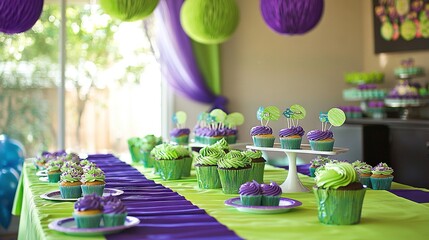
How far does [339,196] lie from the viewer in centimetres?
208

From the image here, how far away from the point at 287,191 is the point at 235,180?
252 millimetres

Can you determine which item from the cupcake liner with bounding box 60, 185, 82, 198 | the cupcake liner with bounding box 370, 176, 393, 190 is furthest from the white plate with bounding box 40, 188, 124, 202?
the cupcake liner with bounding box 370, 176, 393, 190

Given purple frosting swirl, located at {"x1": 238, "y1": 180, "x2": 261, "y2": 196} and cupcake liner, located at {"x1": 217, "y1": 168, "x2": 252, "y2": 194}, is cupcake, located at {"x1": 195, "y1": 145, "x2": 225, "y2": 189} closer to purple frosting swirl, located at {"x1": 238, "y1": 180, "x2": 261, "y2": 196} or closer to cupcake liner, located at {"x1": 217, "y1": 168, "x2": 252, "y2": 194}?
cupcake liner, located at {"x1": 217, "y1": 168, "x2": 252, "y2": 194}

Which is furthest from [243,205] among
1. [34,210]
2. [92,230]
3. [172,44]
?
[172,44]

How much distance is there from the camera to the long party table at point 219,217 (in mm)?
1982

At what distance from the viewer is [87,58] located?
6.24 meters

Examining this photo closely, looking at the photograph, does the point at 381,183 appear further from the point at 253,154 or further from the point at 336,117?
the point at 253,154

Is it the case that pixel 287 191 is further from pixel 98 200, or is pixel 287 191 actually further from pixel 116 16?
pixel 116 16

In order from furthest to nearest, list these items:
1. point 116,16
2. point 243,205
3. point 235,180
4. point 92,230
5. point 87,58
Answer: point 87,58, point 116,16, point 235,180, point 243,205, point 92,230

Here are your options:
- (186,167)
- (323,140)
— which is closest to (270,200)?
(323,140)

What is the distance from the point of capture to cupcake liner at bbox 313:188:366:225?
207 centimetres

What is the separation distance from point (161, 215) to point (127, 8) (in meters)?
1.74

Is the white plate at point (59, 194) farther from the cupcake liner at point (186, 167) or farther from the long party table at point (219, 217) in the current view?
the cupcake liner at point (186, 167)

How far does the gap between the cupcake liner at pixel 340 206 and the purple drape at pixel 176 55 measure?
14.0 ft
